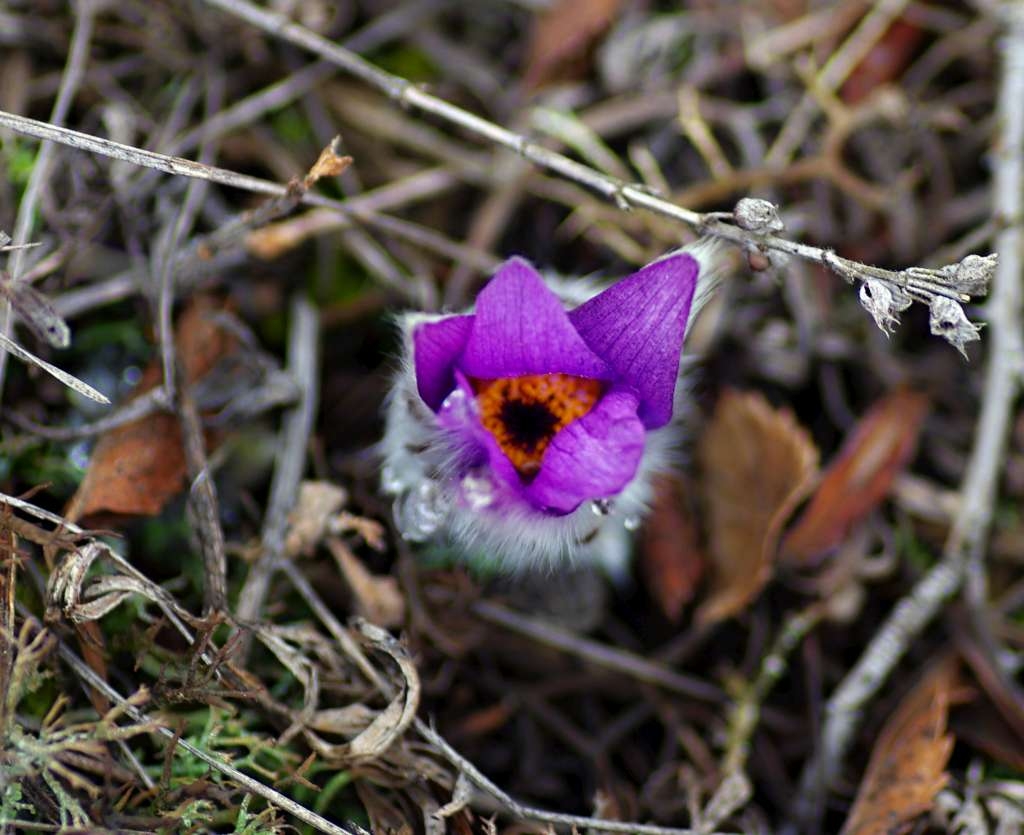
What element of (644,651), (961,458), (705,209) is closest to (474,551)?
(644,651)

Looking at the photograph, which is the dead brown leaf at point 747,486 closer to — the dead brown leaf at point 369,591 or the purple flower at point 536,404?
the purple flower at point 536,404

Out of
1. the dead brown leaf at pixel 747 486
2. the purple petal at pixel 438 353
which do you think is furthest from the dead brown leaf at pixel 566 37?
the purple petal at pixel 438 353

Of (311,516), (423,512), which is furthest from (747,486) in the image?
(311,516)

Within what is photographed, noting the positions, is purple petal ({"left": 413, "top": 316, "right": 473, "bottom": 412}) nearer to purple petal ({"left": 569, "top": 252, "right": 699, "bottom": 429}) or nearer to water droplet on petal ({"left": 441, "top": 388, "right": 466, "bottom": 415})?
water droplet on petal ({"left": 441, "top": 388, "right": 466, "bottom": 415})

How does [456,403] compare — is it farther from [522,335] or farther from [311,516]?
[311,516]

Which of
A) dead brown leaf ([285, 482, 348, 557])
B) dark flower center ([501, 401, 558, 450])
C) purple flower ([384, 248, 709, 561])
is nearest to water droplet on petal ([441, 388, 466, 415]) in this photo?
purple flower ([384, 248, 709, 561])
